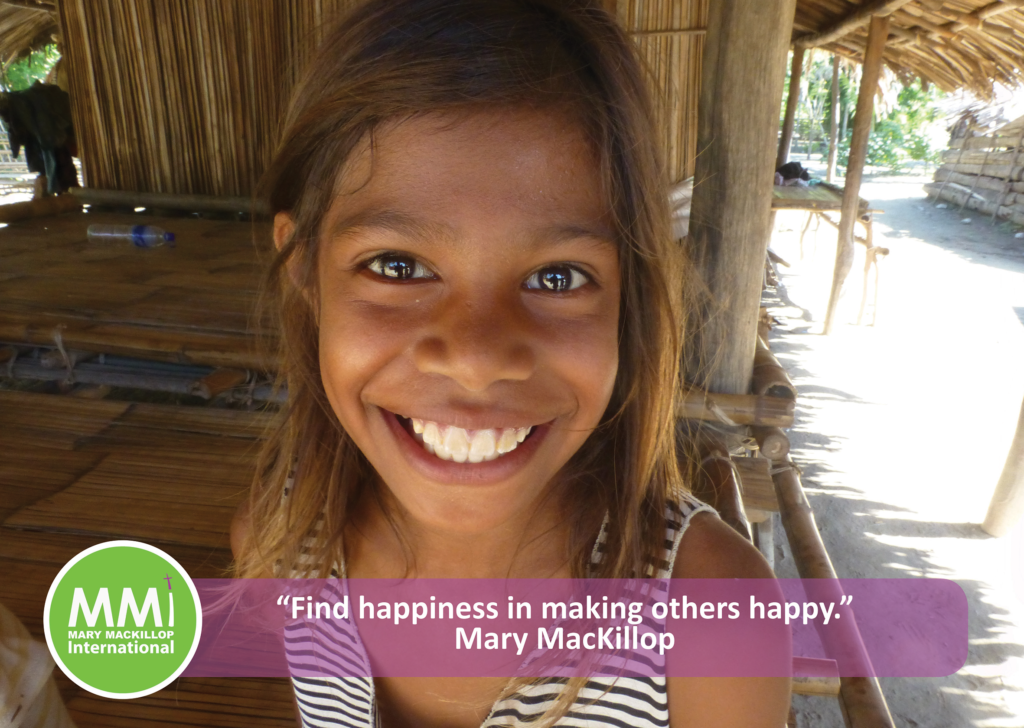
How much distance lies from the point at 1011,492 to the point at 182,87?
15.6 ft

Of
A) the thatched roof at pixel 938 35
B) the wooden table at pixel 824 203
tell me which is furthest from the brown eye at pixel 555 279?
the wooden table at pixel 824 203

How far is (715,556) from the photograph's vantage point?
898 millimetres

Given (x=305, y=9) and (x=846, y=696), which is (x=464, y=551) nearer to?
(x=846, y=696)

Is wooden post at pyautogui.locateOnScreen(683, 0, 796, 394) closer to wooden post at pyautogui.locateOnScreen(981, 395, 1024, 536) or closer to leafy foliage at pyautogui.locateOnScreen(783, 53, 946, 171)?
wooden post at pyautogui.locateOnScreen(981, 395, 1024, 536)

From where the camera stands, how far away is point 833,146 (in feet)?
34.0

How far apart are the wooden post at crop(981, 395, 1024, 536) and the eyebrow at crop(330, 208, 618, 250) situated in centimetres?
358

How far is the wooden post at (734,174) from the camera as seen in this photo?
5.43 feet

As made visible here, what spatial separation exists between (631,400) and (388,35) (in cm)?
53

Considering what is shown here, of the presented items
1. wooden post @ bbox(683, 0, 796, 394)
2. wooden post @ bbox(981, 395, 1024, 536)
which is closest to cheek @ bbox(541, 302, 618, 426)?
wooden post @ bbox(683, 0, 796, 394)

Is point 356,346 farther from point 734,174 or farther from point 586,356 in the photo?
point 734,174

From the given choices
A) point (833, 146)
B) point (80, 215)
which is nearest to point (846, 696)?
point (80, 215)

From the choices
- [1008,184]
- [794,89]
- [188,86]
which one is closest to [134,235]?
[188,86]

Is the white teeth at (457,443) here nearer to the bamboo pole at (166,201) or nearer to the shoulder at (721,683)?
the shoulder at (721,683)

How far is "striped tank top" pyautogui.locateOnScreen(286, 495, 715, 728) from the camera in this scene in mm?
899
